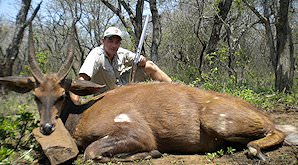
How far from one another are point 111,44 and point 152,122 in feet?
9.39

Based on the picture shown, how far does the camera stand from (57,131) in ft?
16.9

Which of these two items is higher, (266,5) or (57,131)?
(266,5)

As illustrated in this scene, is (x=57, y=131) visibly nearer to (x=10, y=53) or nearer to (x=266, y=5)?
(x=10, y=53)

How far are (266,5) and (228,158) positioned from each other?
15907 millimetres

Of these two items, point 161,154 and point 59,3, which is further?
point 59,3

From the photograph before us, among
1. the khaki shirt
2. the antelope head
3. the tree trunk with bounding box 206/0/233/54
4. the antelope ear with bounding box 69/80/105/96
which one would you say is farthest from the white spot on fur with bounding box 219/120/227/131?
the tree trunk with bounding box 206/0/233/54

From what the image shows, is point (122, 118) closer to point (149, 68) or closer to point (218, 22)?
point (149, 68)

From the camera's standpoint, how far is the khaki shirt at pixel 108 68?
763cm

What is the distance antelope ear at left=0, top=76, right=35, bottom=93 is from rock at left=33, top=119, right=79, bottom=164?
739 millimetres

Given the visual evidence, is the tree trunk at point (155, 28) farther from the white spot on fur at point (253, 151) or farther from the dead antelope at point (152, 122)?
the white spot on fur at point (253, 151)

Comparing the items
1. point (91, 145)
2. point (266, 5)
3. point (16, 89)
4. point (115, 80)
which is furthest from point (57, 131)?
point (266, 5)

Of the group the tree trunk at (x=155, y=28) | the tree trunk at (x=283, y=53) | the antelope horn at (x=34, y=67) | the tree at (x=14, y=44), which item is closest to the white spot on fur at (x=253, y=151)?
the antelope horn at (x=34, y=67)

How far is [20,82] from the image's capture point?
18.6ft

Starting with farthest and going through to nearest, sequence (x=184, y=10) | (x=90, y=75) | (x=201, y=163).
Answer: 1. (x=184, y=10)
2. (x=90, y=75)
3. (x=201, y=163)
